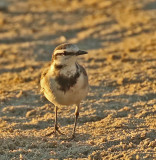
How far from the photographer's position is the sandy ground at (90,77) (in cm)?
629

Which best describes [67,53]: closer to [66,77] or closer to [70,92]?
[66,77]

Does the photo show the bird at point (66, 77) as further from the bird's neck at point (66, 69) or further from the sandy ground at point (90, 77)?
the sandy ground at point (90, 77)

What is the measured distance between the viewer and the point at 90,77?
362 inches

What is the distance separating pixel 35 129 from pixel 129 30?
18.3ft

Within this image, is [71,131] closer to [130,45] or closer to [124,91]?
[124,91]

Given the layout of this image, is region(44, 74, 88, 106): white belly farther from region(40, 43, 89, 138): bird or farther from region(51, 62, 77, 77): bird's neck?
region(51, 62, 77, 77): bird's neck

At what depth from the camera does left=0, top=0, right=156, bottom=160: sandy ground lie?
20.6ft

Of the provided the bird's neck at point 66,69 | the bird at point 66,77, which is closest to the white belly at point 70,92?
the bird at point 66,77

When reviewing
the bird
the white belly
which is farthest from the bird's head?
the white belly

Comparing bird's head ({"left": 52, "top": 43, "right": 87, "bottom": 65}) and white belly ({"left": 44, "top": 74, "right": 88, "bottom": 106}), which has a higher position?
bird's head ({"left": 52, "top": 43, "right": 87, "bottom": 65})

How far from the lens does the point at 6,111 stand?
25.8 ft

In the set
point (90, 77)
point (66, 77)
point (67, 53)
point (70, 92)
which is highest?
point (90, 77)

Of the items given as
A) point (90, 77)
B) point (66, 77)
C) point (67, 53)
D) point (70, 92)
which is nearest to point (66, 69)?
point (66, 77)

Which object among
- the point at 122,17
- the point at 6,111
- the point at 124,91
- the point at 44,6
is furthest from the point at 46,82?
the point at 44,6
